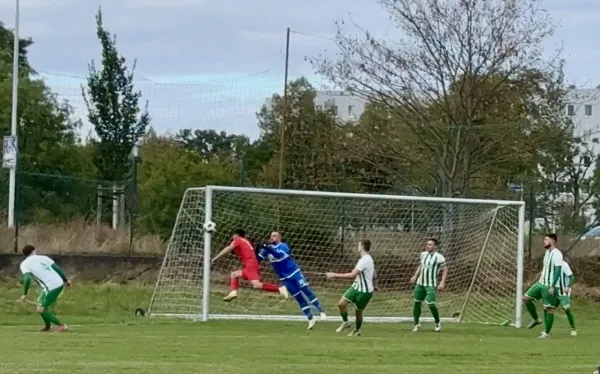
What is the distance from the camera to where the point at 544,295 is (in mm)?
23688

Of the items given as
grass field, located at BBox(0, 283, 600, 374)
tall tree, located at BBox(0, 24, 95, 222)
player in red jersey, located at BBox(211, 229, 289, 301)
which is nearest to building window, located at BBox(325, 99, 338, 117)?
tall tree, located at BBox(0, 24, 95, 222)

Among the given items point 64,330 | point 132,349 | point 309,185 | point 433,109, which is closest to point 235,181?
point 309,185

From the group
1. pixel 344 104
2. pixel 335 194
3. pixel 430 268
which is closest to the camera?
pixel 430 268

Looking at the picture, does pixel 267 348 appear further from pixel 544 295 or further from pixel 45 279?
pixel 544 295

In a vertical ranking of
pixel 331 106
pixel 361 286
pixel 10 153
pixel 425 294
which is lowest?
pixel 425 294

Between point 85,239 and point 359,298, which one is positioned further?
point 85,239

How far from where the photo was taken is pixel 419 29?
117ft

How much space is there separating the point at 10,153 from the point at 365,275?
44.5 ft

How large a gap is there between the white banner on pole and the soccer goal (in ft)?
23.4

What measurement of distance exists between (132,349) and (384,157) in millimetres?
19929

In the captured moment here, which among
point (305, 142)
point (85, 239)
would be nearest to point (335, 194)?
point (85, 239)

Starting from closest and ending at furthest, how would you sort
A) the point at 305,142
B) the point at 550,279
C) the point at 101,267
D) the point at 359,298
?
the point at 359,298, the point at 550,279, the point at 101,267, the point at 305,142

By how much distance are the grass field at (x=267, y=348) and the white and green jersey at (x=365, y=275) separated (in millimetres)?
971

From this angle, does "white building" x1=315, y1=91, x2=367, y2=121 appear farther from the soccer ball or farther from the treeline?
the soccer ball
